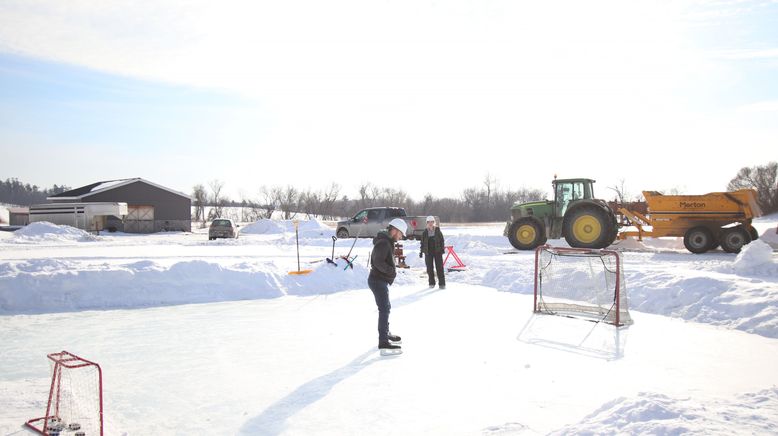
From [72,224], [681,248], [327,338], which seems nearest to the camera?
[327,338]

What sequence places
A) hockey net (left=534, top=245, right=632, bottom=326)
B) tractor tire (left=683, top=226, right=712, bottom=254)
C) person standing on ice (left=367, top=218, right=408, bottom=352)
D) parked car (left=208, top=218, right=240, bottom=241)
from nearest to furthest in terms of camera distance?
1. person standing on ice (left=367, top=218, right=408, bottom=352)
2. hockey net (left=534, top=245, right=632, bottom=326)
3. tractor tire (left=683, top=226, right=712, bottom=254)
4. parked car (left=208, top=218, right=240, bottom=241)

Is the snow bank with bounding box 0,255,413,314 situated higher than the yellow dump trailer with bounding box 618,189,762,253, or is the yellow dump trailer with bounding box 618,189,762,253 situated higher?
the yellow dump trailer with bounding box 618,189,762,253

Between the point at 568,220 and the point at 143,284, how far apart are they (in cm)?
1256

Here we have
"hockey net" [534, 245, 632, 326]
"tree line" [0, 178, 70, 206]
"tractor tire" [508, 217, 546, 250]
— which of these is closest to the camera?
"hockey net" [534, 245, 632, 326]

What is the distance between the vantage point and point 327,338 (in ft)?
23.7

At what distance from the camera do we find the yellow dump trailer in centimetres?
1565

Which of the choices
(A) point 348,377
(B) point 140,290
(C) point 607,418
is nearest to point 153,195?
(B) point 140,290

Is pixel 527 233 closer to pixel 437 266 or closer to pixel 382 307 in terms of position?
pixel 437 266

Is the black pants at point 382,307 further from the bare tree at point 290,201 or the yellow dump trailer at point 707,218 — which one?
the bare tree at point 290,201

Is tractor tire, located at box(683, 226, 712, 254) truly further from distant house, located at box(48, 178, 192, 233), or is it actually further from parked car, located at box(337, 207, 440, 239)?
distant house, located at box(48, 178, 192, 233)

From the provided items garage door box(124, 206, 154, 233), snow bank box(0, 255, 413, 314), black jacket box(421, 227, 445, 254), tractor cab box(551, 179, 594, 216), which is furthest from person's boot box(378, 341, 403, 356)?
garage door box(124, 206, 154, 233)

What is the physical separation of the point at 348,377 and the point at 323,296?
5729 mm

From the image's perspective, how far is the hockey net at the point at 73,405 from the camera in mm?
3922

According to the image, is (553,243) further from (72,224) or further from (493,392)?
(72,224)
